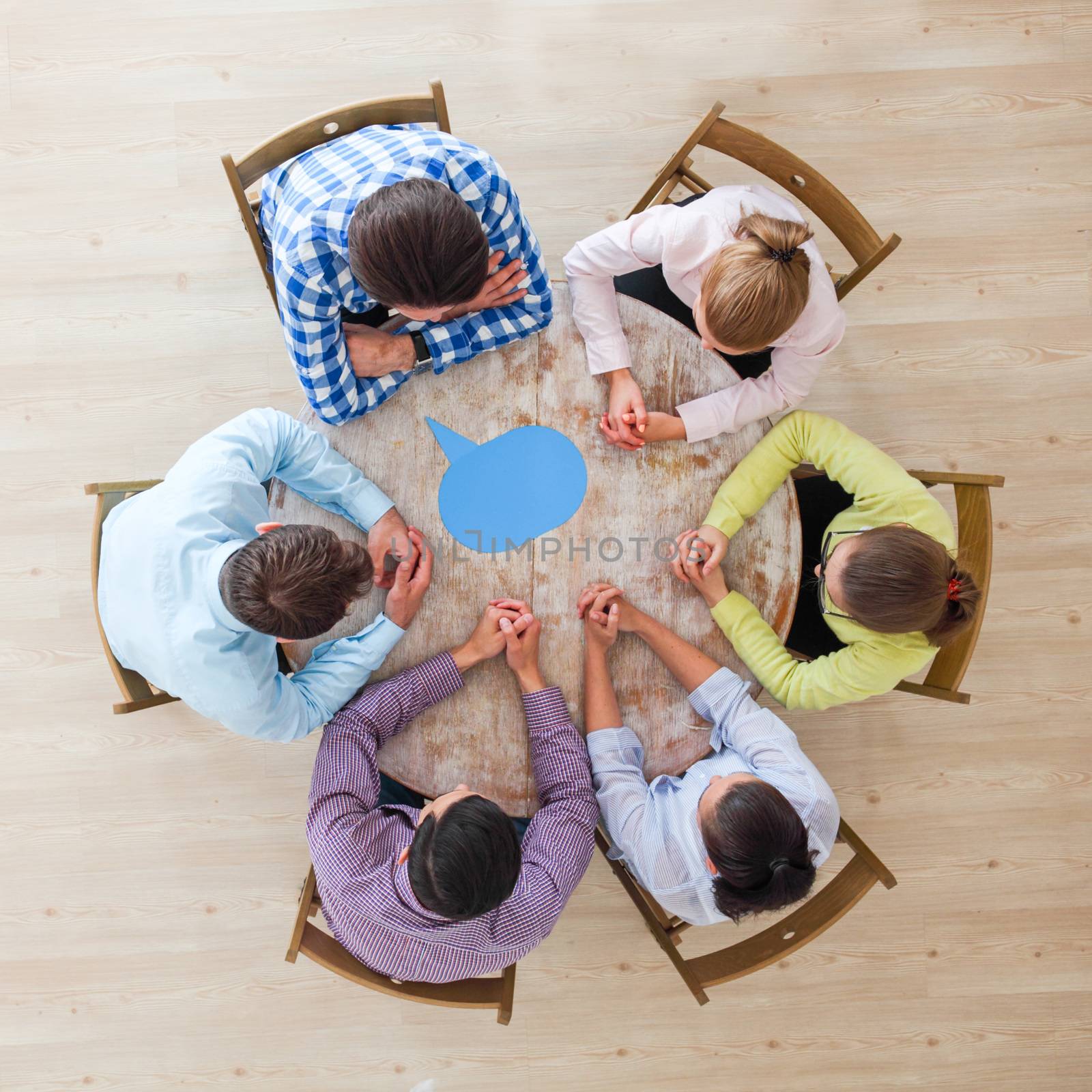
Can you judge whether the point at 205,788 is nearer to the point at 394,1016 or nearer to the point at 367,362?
the point at 394,1016

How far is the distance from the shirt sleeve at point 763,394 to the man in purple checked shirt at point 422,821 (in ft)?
1.76

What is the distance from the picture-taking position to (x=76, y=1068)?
7.51 ft

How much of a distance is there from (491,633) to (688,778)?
53 centimetres

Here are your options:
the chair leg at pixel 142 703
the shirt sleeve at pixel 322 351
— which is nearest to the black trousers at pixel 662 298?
the shirt sleeve at pixel 322 351

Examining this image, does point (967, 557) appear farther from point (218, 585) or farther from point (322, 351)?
point (218, 585)

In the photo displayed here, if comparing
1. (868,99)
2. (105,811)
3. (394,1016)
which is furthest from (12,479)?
(868,99)

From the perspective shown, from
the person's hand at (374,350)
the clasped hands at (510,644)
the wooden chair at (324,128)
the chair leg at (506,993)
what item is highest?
the wooden chair at (324,128)

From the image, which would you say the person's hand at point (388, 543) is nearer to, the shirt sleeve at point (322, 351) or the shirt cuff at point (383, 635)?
the shirt cuff at point (383, 635)

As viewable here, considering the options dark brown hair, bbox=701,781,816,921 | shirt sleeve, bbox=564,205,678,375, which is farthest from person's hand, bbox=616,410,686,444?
dark brown hair, bbox=701,781,816,921

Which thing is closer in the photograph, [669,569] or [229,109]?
[669,569]

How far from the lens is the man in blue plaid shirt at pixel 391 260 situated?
1.29m

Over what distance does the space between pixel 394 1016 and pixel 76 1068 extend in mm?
920

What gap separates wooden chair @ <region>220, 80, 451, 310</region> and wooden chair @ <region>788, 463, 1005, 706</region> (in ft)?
4.45

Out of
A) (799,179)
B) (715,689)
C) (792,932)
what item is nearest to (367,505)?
(715,689)
